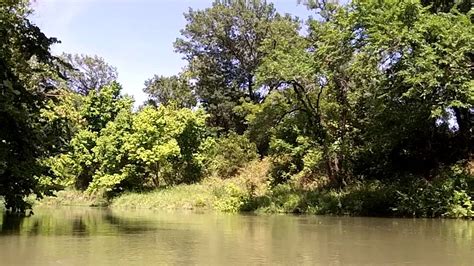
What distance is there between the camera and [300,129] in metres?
28.5

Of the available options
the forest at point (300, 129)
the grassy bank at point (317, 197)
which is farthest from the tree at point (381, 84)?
the grassy bank at point (317, 197)

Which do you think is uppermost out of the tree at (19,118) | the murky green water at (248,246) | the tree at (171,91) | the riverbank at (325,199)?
the tree at (171,91)

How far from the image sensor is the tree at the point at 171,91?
50.5m

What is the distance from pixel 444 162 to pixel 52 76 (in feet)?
57.7

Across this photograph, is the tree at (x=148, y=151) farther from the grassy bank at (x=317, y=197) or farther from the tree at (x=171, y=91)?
the tree at (x=171, y=91)

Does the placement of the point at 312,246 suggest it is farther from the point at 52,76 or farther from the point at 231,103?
the point at 231,103

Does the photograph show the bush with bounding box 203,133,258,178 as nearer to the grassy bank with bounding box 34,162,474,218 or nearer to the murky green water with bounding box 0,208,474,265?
the grassy bank with bounding box 34,162,474,218

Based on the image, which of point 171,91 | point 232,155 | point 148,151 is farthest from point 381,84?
point 171,91

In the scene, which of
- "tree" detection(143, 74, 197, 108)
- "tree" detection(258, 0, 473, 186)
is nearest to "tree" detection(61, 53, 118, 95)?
"tree" detection(143, 74, 197, 108)

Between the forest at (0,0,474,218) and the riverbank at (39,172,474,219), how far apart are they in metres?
0.06

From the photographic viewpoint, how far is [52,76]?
21.1 metres

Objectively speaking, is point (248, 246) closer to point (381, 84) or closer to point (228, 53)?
point (381, 84)

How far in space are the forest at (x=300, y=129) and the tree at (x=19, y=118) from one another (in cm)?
4

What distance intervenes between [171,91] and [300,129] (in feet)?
88.0
